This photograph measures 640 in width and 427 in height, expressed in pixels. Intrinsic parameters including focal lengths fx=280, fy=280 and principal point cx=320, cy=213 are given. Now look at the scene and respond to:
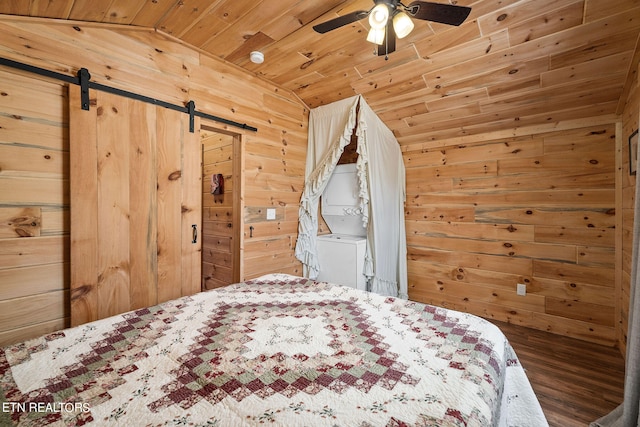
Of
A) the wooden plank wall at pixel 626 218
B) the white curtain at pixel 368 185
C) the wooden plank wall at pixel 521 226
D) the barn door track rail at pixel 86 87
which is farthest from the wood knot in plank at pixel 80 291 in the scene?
the wooden plank wall at pixel 626 218

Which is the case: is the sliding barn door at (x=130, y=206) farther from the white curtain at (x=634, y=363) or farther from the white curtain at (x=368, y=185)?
the white curtain at (x=634, y=363)

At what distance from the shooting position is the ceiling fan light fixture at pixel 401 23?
1.48 meters

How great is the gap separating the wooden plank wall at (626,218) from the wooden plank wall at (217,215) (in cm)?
350

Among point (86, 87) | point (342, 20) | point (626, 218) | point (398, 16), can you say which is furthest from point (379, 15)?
point (626, 218)

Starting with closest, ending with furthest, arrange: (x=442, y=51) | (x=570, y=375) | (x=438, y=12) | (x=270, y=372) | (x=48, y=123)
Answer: (x=270, y=372) < (x=438, y=12) < (x=48, y=123) < (x=570, y=375) < (x=442, y=51)

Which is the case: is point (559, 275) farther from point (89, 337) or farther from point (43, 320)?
point (43, 320)

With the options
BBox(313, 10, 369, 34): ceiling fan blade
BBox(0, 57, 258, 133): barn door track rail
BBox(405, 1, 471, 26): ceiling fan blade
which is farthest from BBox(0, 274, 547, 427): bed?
BBox(313, 10, 369, 34): ceiling fan blade

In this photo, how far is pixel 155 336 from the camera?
4.05ft

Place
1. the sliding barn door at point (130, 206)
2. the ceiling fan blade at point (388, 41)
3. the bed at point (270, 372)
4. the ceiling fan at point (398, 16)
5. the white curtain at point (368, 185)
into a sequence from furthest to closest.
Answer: the white curtain at point (368, 185), the sliding barn door at point (130, 206), the ceiling fan blade at point (388, 41), the ceiling fan at point (398, 16), the bed at point (270, 372)

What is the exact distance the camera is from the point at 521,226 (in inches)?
112

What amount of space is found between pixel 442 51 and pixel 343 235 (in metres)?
2.13

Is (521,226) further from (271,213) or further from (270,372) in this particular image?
(270,372)

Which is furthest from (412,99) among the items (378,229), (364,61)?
(378,229)

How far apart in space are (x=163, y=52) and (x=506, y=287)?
12.4 ft
